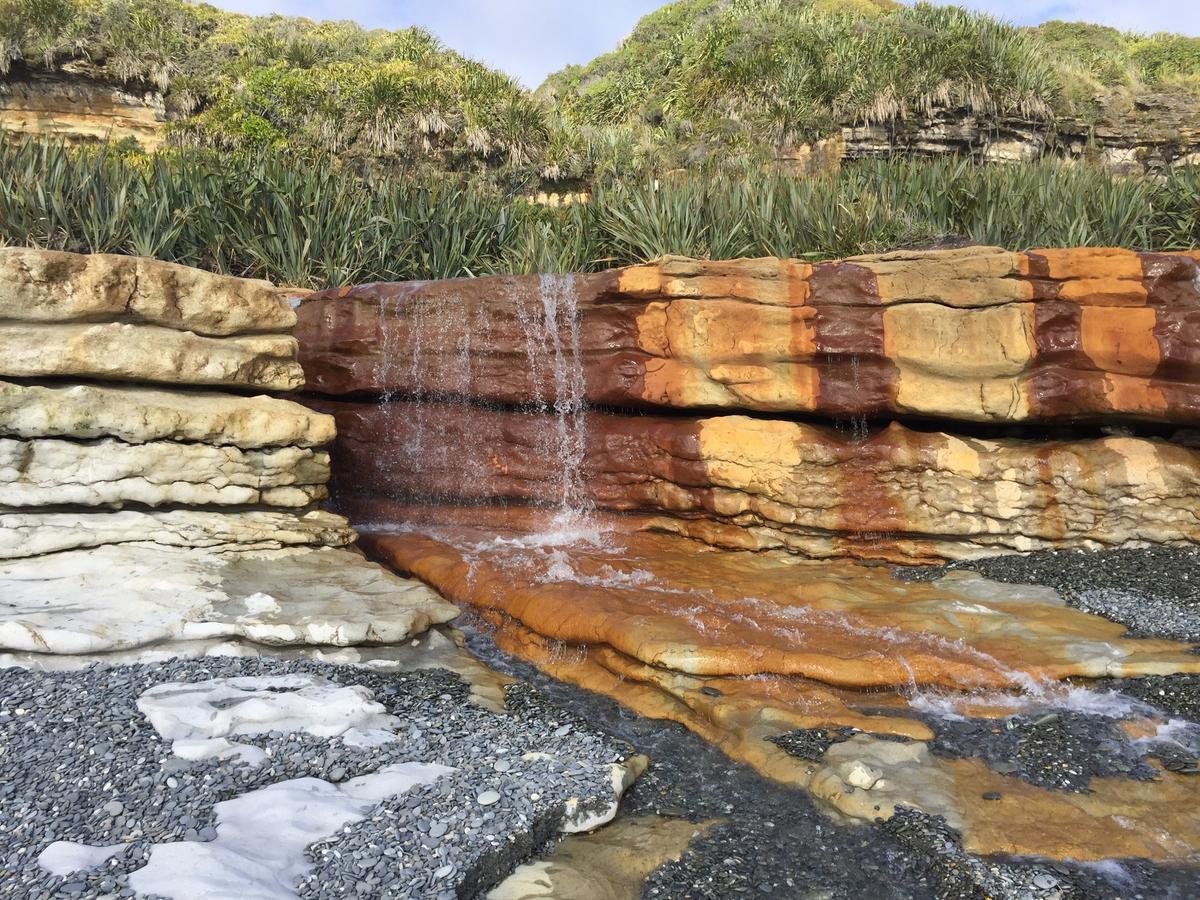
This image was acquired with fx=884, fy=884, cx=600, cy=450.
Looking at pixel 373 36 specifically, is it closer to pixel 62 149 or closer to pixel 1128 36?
pixel 62 149

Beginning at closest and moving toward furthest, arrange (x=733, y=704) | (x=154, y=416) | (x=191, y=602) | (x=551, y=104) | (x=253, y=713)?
(x=253, y=713) → (x=733, y=704) → (x=191, y=602) → (x=154, y=416) → (x=551, y=104)

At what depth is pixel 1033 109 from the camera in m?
16.9

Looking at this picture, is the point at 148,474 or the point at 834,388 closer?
the point at 148,474

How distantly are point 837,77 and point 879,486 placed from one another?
42.7ft

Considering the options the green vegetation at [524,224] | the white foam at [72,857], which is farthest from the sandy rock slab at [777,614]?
the green vegetation at [524,224]

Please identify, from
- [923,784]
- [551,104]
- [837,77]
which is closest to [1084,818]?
[923,784]

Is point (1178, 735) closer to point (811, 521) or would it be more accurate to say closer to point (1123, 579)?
point (1123, 579)

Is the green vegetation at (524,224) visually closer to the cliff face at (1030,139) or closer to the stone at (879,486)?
the stone at (879,486)

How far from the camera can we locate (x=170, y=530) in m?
6.21

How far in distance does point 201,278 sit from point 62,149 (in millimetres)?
4428

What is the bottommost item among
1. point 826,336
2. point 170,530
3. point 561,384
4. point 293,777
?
point 293,777

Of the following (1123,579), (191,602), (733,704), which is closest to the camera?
(733,704)

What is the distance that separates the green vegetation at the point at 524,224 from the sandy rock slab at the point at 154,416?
3640 millimetres

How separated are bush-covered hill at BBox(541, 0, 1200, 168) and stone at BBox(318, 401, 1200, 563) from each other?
10714 mm
